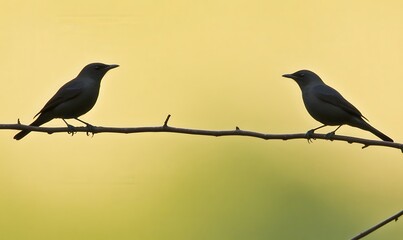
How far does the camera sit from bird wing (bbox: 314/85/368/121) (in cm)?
851

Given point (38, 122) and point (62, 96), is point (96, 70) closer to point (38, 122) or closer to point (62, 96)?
point (62, 96)

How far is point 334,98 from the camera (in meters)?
8.80

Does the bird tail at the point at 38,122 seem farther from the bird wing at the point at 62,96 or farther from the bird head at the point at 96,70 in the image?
the bird head at the point at 96,70

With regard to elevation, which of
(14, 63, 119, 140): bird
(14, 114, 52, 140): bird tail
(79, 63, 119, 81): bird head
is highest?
(79, 63, 119, 81): bird head

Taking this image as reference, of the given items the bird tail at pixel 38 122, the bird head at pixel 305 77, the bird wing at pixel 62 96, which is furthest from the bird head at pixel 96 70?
the bird head at pixel 305 77

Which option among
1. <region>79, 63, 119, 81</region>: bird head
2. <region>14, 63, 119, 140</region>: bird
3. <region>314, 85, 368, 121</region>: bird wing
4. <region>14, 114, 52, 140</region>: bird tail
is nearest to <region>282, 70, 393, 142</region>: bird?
<region>314, 85, 368, 121</region>: bird wing

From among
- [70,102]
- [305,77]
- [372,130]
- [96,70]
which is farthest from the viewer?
[305,77]

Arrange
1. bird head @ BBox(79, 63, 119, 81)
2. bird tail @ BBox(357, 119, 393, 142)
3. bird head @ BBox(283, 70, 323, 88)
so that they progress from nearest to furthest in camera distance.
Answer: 1. bird tail @ BBox(357, 119, 393, 142)
2. bird head @ BBox(79, 63, 119, 81)
3. bird head @ BBox(283, 70, 323, 88)

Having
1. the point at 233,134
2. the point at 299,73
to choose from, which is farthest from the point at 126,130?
the point at 299,73

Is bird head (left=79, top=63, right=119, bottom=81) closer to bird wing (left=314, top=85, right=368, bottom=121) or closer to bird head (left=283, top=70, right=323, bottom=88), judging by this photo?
bird head (left=283, top=70, right=323, bottom=88)

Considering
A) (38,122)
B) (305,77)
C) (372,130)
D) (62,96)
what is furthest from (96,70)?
(372,130)

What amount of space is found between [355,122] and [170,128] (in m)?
4.64

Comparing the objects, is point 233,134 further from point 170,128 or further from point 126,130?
point 126,130

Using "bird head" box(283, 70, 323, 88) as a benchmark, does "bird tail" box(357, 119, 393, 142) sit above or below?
below
